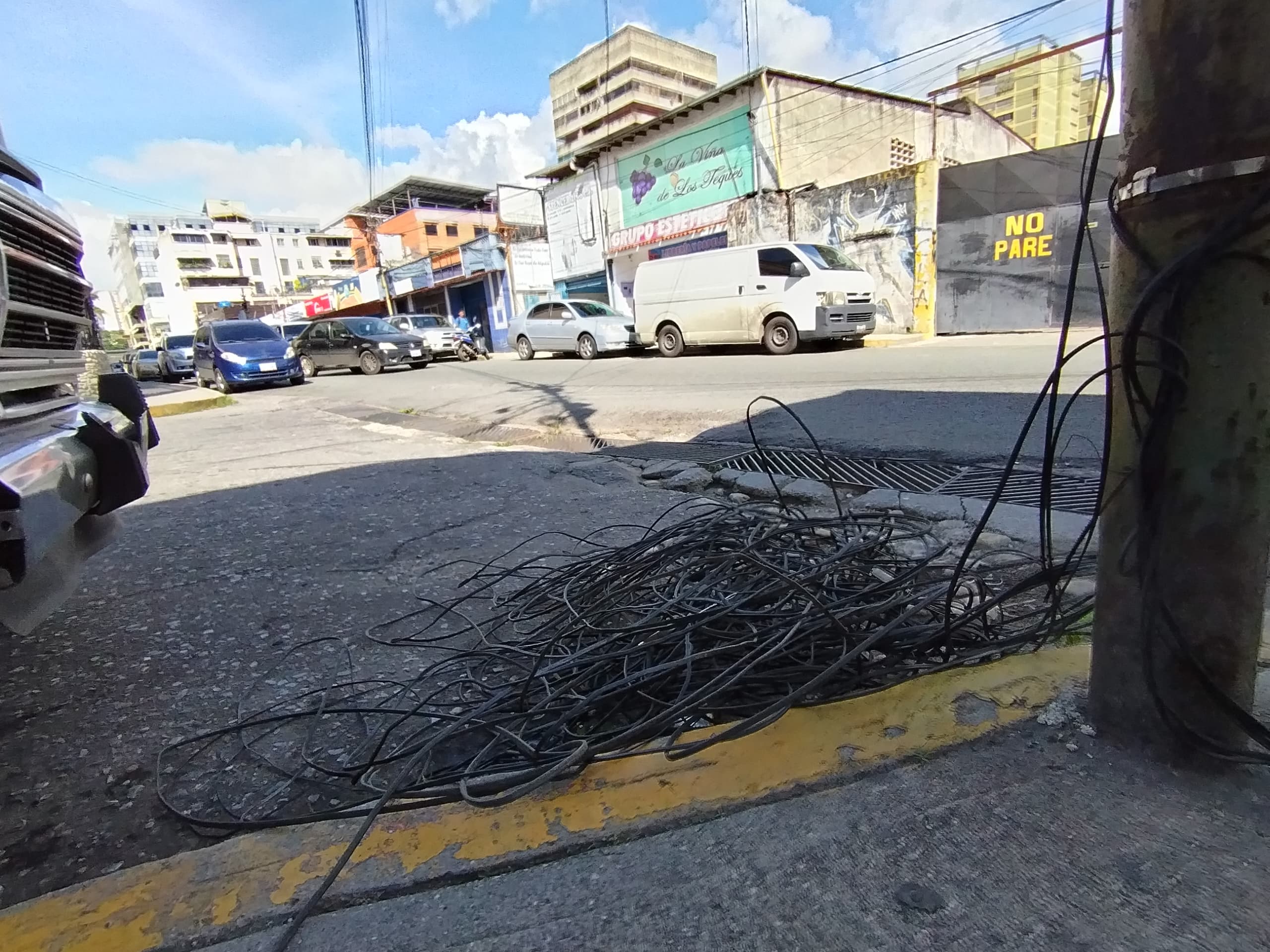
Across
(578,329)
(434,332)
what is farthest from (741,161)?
(434,332)

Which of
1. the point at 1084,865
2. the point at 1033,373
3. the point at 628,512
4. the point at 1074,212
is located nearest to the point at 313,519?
the point at 628,512

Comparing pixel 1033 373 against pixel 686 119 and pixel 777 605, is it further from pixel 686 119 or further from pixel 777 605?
pixel 686 119

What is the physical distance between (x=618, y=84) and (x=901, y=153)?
54.6 meters

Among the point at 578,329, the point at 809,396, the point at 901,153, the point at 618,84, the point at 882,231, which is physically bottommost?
the point at 809,396

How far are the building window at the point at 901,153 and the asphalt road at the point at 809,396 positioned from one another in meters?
9.79

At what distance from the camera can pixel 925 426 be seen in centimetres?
531

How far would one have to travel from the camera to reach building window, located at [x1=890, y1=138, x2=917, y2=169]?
802 inches

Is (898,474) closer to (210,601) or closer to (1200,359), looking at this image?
(1200,359)

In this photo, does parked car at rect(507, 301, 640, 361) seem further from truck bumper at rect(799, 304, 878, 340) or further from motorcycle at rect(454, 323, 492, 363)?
truck bumper at rect(799, 304, 878, 340)

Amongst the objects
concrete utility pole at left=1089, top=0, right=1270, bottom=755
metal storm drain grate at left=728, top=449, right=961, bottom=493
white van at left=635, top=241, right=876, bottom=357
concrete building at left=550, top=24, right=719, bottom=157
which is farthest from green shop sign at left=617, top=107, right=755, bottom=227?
concrete building at left=550, top=24, right=719, bottom=157

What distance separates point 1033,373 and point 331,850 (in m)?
8.04

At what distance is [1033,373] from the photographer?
7.37 meters

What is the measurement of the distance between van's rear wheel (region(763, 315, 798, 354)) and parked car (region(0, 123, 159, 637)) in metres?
10.9

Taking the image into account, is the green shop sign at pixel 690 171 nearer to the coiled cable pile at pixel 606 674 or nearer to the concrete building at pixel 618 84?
the coiled cable pile at pixel 606 674
